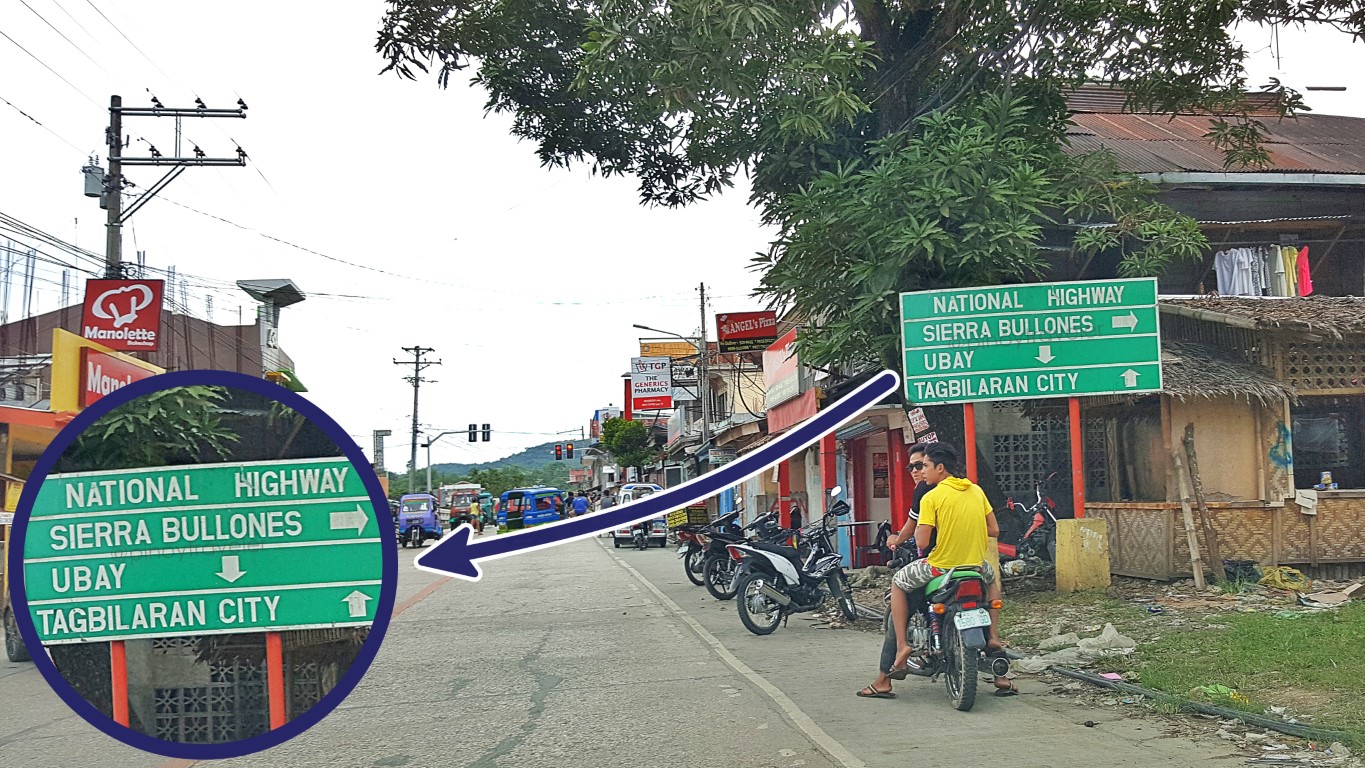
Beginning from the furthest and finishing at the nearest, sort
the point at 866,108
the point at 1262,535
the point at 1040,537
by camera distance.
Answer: the point at 1040,537
the point at 1262,535
the point at 866,108

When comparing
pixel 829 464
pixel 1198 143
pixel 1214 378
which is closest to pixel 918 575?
pixel 1214 378

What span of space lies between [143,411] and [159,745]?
0.60 m

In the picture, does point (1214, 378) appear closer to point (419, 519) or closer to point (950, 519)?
point (950, 519)

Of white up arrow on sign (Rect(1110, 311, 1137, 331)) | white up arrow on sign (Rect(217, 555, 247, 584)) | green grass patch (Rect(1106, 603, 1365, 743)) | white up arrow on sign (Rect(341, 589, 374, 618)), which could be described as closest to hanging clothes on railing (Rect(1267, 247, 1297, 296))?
green grass patch (Rect(1106, 603, 1365, 743))

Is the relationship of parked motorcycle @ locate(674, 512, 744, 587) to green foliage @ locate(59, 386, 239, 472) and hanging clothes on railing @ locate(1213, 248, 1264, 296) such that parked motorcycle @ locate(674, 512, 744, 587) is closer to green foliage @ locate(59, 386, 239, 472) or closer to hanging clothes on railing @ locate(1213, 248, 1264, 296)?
hanging clothes on railing @ locate(1213, 248, 1264, 296)

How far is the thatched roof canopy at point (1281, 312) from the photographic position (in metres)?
14.2

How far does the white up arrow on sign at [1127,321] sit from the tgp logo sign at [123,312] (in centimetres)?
1617

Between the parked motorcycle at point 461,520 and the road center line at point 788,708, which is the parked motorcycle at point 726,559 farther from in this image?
the parked motorcycle at point 461,520

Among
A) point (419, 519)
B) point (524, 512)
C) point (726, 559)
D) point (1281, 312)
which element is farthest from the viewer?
point (419, 519)

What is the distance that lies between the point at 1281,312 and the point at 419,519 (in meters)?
34.9

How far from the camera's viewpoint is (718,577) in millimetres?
16781

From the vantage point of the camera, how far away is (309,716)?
6.43 feet

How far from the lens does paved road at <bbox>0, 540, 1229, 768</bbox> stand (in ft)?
22.0

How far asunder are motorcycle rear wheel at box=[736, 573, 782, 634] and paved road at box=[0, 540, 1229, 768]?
181mm
